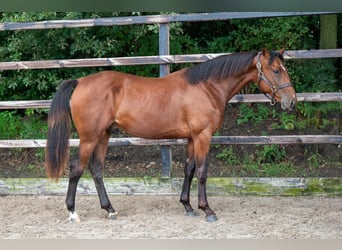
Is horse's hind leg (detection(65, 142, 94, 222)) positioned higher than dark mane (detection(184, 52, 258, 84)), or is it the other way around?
dark mane (detection(184, 52, 258, 84))

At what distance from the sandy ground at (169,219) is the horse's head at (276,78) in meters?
1.12

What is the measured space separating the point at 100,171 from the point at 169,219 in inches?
33.0

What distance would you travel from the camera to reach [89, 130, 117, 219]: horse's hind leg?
429cm

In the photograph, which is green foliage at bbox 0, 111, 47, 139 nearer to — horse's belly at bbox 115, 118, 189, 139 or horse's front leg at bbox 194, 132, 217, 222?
horse's belly at bbox 115, 118, 189, 139

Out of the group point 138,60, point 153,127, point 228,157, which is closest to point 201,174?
point 153,127

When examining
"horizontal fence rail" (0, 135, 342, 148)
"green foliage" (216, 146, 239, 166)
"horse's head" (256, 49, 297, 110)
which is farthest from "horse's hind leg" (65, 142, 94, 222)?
"green foliage" (216, 146, 239, 166)

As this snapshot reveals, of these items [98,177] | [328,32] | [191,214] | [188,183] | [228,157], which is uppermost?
[328,32]

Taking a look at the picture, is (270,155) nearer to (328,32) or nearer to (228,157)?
(228,157)

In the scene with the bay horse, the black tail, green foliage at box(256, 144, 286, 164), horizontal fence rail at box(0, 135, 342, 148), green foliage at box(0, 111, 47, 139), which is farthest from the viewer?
green foliage at box(0, 111, 47, 139)

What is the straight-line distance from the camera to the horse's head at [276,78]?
4.14 m

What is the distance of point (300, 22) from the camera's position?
272 inches

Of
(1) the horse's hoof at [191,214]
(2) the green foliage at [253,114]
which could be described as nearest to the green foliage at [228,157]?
(2) the green foliage at [253,114]

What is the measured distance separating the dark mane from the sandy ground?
1.39m

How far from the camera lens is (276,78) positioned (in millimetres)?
4164
